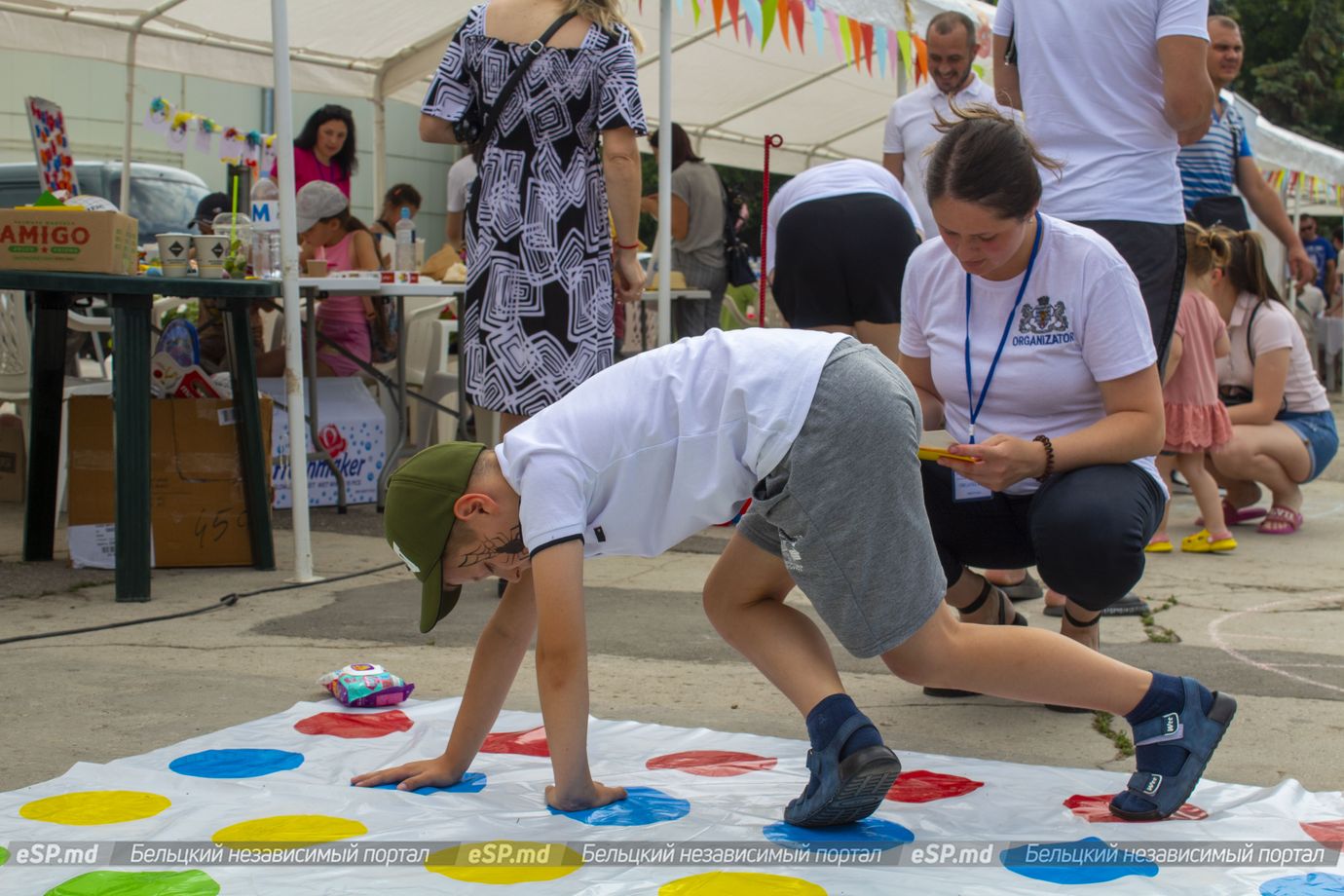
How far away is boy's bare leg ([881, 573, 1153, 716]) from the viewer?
2094 mm

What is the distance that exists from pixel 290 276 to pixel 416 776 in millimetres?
2112

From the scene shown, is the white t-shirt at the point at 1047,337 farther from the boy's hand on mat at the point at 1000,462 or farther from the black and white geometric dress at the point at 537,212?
the black and white geometric dress at the point at 537,212

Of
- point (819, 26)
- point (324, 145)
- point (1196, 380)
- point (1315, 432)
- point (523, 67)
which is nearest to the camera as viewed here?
point (523, 67)

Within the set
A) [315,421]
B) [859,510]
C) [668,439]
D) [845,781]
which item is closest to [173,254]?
[315,421]

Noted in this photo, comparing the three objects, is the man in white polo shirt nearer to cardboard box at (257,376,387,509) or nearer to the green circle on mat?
cardboard box at (257,376,387,509)

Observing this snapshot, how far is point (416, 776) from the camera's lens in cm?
Result: 236

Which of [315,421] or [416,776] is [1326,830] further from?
[315,421]

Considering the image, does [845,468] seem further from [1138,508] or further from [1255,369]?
[1255,369]

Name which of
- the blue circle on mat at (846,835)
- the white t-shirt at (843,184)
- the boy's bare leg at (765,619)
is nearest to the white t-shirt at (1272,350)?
the white t-shirt at (843,184)

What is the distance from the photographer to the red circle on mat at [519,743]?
8.48 ft

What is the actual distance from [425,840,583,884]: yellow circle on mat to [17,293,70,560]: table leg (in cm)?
281

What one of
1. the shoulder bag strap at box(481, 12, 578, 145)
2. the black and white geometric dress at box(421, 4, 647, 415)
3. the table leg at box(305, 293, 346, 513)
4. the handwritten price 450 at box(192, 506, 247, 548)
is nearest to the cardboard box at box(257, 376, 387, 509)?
the table leg at box(305, 293, 346, 513)

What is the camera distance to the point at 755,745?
261 centimetres

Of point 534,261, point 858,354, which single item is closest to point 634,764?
point 858,354
